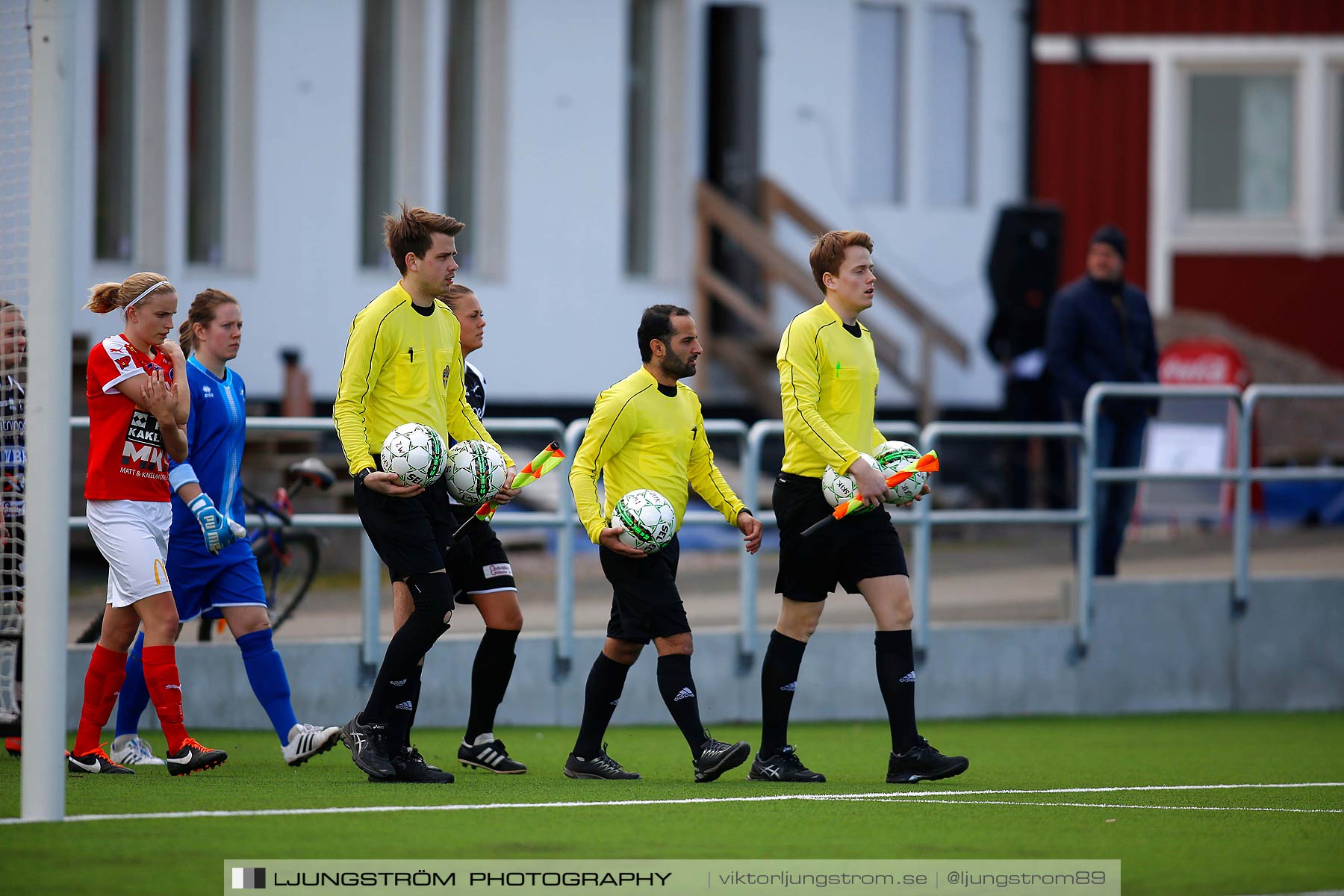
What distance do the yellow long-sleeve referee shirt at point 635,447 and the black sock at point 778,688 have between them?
0.54 m

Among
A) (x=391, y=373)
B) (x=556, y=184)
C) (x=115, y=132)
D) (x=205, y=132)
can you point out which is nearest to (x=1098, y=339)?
(x=391, y=373)

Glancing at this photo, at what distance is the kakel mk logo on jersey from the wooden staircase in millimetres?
11211

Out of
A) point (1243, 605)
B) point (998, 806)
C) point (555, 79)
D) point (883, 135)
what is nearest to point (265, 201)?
point (555, 79)

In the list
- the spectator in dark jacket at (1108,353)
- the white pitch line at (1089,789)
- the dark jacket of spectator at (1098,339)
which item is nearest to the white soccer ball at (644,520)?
the white pitch line at (1089,789)

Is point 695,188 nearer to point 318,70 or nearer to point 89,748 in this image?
point 318,70

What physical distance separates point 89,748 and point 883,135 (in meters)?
14.5

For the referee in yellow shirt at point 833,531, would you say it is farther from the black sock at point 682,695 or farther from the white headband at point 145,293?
the white headband at point 145,293

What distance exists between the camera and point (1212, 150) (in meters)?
23.0

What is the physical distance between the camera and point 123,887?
16.8ft

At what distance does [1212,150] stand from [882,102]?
4.70 meters

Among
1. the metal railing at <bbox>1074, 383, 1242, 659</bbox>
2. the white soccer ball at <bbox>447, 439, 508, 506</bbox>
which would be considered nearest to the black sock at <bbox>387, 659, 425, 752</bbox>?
the white soccer ball at <bbox>447, 439, 508, 506</bbox>

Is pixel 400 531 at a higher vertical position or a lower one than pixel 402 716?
higher

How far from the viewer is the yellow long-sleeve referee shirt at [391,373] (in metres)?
7.14

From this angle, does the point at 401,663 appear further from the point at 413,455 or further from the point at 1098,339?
the point at 1098,339
